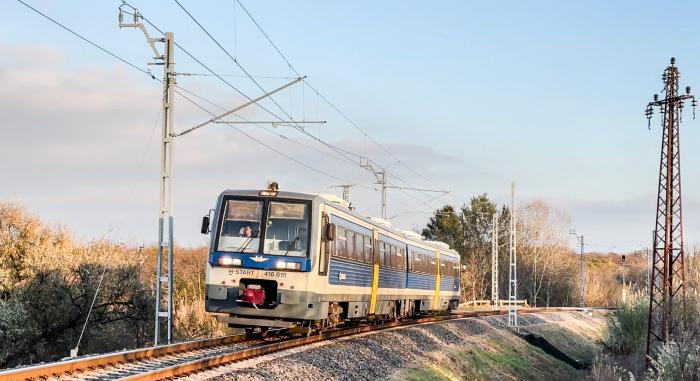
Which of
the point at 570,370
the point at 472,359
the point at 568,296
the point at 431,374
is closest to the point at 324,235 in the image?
the point at 431,374

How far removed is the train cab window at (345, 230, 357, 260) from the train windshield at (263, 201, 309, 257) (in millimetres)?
2572

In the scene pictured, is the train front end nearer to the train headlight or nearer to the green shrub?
the train headlight

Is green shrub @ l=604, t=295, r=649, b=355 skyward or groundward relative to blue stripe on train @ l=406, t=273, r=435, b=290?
groundward

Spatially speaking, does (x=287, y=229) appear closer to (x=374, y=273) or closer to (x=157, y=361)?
(x=157, y=361)

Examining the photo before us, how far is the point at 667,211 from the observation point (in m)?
27.6

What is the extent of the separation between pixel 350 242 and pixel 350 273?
0.74m

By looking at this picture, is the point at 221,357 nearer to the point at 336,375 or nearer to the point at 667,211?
the point at 336,375

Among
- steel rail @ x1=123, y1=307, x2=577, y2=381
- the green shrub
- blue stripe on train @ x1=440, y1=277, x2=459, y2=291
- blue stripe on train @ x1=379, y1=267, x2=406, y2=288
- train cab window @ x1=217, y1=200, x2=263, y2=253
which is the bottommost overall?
the green shrub

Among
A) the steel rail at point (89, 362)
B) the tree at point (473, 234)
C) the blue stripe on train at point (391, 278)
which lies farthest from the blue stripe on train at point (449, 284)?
the tree at point (473, 234)

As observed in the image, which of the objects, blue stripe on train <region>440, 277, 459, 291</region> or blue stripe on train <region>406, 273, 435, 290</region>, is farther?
blue stripe on train <region>440, 277, 459, 291</region>

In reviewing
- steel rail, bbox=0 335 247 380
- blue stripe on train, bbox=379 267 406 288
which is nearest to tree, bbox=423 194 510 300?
blue stripe on train, bbox=379 267 406 288

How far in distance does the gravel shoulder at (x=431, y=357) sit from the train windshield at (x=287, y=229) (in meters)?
2.10

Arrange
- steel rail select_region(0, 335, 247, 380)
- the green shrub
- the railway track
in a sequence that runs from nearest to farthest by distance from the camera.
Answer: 1. steel rail select_region(0, 335, 247, 380)
2. the railway track
3. the green shrub

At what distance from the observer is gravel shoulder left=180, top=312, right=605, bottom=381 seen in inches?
623
